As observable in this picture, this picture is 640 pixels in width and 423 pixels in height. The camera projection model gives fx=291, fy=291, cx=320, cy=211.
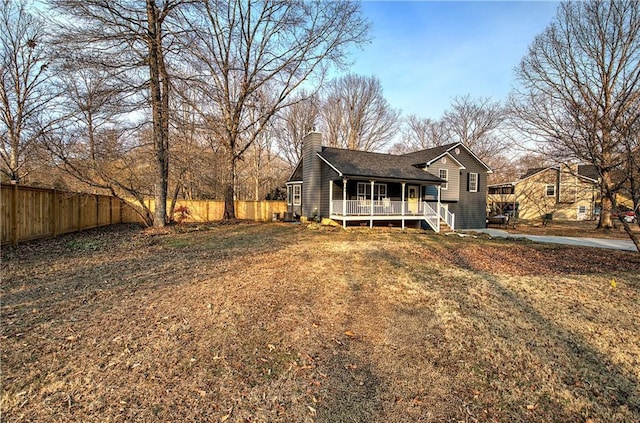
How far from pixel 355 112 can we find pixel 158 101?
2496cm

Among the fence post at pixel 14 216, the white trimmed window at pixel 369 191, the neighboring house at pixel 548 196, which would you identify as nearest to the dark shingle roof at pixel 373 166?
the white trimmed window at pixel 369 191

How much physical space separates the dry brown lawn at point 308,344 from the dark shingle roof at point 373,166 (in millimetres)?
10252

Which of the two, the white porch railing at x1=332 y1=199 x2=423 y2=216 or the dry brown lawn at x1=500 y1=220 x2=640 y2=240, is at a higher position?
the white porch railing at x1=332 y1=199 x2=423 y2=216

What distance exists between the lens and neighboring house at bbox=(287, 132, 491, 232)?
1650 cm

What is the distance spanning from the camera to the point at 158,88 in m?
12.1

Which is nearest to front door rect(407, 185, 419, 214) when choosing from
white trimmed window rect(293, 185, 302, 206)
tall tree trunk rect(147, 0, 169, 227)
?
white trimmed window rect(293, 185, 302, 206)

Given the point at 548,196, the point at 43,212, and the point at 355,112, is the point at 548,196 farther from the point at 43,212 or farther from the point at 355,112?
the point at 43,212

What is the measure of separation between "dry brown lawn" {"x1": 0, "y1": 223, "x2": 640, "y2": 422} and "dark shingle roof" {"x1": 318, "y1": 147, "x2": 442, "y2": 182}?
33.6 feet

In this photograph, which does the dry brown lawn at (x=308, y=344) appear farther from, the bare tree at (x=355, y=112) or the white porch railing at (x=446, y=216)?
the bare tree at (x=355, y=112)

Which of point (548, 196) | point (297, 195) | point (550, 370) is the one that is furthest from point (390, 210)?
point (548, 196)

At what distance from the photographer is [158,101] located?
1196 cm

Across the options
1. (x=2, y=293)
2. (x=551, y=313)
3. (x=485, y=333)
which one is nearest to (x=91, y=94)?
(x=2, y=293)

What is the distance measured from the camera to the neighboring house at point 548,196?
2878 cm

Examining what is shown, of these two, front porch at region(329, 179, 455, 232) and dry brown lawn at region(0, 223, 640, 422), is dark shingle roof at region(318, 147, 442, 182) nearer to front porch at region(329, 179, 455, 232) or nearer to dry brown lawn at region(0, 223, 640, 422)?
front porch at region(329, 179, 455, 232)
